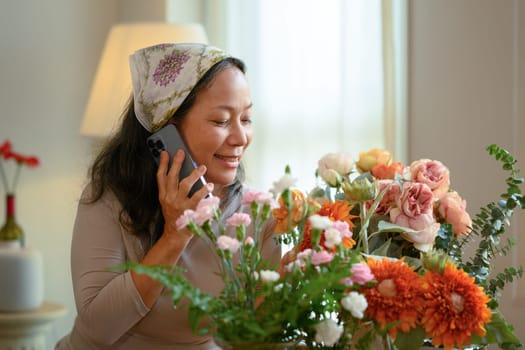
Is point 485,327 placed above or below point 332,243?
below

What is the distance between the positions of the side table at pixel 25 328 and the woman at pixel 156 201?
0.96 meters

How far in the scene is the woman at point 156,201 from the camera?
1426 mm

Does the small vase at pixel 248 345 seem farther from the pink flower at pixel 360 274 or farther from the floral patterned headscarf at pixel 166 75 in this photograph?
the floral patterned headscarf at pixel 166 75

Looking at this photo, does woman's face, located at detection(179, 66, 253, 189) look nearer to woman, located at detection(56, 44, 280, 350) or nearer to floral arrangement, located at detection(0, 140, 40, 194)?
woman, located at detection(56, 44, 280, 350)

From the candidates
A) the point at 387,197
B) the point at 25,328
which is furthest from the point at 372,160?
the point at 25,328

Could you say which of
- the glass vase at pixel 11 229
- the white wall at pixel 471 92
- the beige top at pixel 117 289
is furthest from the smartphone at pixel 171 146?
the glass vase at pixel 11 229

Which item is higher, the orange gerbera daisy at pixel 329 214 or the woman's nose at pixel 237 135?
the woman's nose at pixel 237 135

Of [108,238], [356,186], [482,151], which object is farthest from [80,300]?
[482,151]

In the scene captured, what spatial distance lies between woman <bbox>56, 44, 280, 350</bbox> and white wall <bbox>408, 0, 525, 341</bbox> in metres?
0.91

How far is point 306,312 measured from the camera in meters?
0.98

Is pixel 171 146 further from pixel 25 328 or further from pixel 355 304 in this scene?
pixel 25 328

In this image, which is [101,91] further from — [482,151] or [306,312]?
[306,312]

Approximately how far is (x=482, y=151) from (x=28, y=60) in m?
1.66

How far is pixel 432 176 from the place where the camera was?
4.17 ft
